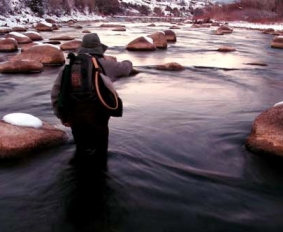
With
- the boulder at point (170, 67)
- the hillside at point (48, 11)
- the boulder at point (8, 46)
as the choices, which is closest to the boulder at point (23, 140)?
the boulder at point (170, 67)

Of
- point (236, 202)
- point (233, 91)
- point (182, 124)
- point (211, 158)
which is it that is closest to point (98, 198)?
point (236, 202)

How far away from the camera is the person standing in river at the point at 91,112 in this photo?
15.1ft

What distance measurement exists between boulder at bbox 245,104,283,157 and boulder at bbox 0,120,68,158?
3388mm

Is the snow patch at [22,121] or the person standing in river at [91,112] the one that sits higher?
the person standing in river at [91,112]

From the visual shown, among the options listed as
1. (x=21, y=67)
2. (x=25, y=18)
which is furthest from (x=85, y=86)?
(x=25, y=18)

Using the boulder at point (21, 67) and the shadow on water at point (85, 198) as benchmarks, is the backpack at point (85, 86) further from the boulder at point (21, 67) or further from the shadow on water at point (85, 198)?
the boulder at point (21, 67)

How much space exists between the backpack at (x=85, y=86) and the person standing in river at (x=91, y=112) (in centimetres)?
8

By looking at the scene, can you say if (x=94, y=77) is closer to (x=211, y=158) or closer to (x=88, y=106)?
(x=88, y=106)

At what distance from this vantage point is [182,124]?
7.80 m

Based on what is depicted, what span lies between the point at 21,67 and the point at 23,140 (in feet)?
26.5

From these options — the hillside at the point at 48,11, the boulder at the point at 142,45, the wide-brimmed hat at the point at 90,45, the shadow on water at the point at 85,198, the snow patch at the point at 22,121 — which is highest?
the hillside at the point at 48,11

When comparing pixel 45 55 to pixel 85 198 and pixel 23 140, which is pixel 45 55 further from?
pixel 85 198

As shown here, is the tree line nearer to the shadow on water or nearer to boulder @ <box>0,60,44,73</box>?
boulder @ <box>0,60,44,73</box>

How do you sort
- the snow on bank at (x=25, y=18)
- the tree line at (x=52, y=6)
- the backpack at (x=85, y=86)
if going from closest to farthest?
the backpack at (x=85, y=86) < the snow on bank at (x=25, y=18) < the tree line at (x=52, y=6)
